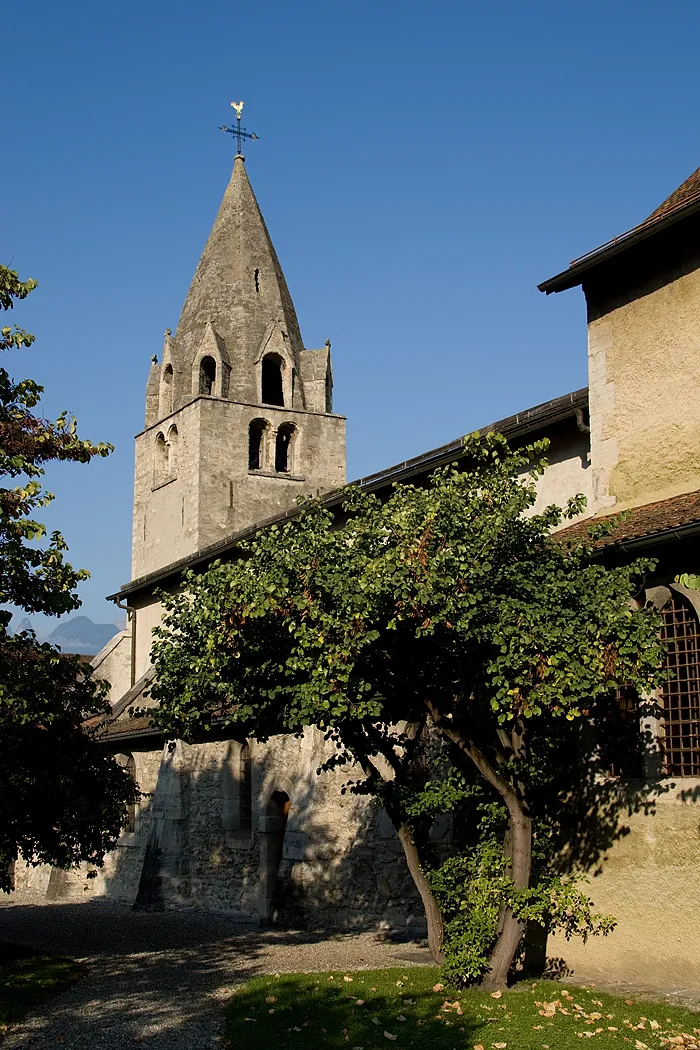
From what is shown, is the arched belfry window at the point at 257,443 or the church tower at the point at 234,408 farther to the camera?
the arched belfry window at the point at 257,443

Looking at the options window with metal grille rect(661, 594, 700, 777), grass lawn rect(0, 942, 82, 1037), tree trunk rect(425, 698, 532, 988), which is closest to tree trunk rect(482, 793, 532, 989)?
tree trunk rect(425, 698, 532, 988)

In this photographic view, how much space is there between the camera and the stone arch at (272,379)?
138 ft

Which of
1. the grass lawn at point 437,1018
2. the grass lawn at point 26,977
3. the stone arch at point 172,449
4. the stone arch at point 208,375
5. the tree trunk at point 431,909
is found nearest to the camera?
the grass lawn at point 437,1018

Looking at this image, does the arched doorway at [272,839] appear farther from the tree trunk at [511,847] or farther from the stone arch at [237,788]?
the tree trunk at [511,847]

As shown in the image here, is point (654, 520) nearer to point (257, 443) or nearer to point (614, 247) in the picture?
point (614, 247)

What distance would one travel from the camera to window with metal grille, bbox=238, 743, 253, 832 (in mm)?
22219

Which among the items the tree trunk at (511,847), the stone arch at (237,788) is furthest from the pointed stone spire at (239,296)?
the tree trunk at (511,847)

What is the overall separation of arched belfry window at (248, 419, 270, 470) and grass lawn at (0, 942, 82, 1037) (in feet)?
86.5

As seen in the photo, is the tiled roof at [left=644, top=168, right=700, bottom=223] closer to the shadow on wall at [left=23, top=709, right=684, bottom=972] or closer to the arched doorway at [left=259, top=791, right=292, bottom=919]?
the shadow on wall at [left=23, top=709, right=684, bottom=972]

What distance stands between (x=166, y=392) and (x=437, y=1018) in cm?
3479

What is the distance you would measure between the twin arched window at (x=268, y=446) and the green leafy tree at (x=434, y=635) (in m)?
Answer: 29.2

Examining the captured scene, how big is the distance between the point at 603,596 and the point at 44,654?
21.3ft

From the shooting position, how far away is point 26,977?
13391 millimetres

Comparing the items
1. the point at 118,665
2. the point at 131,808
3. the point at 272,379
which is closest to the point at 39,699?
the point at 131,808
